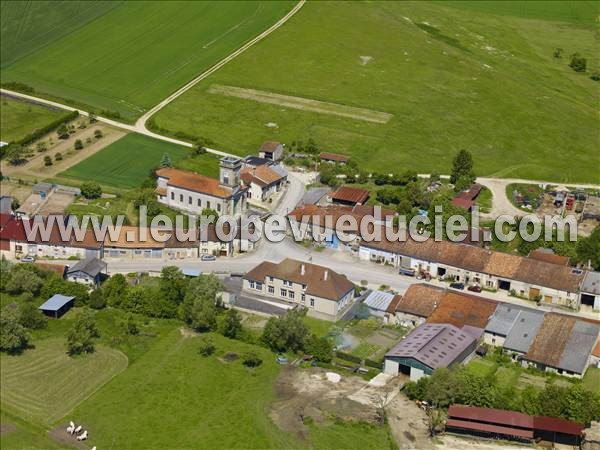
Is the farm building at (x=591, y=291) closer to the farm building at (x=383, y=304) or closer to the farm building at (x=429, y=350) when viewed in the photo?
the farm building at (x=429, y=350)

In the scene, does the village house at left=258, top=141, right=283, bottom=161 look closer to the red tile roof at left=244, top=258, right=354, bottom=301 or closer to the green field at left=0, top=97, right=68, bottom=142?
the green field at left=0, top=97, right=68, bottom=142

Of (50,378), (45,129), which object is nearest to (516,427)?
(50,378)

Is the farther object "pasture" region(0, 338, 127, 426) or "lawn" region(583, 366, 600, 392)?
"lawn" region(583, 366, 600, 392)

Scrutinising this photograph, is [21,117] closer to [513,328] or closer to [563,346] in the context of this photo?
[513,328]

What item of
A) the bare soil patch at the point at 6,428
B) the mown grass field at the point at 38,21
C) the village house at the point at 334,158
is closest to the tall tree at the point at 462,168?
the village house at the point at 334,158

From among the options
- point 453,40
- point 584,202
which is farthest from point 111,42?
point 584,202

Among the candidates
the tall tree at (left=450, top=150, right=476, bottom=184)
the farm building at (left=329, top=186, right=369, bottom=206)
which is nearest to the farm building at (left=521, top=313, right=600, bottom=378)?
the farm building at (left=329, top=186, right=369, bottom=206)

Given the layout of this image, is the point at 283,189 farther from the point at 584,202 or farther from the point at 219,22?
the point at 219,22
